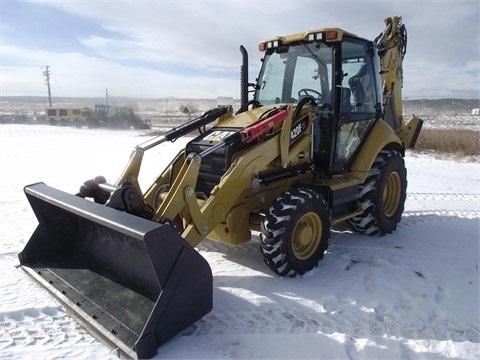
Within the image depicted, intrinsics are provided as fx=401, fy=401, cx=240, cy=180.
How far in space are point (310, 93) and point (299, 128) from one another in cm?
77

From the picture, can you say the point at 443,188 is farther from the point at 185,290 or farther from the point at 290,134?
the point at 185,290

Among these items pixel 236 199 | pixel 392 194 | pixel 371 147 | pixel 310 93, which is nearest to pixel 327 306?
pixel 236 199

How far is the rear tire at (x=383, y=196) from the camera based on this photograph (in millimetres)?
5238

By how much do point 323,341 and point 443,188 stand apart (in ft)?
22.9

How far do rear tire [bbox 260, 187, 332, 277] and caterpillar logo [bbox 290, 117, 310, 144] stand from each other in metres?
0.64

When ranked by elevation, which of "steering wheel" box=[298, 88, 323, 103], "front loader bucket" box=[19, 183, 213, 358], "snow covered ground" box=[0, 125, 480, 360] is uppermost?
"steering wheel" box=[298, 88, 323, 103]

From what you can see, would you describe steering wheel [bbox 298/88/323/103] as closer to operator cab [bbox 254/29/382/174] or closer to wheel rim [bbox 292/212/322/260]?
operator cab [bbox 254/29/382/174]

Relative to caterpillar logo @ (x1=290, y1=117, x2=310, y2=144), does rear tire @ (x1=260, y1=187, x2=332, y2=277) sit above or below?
below

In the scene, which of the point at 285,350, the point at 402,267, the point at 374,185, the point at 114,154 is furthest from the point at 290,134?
the point at 114,154

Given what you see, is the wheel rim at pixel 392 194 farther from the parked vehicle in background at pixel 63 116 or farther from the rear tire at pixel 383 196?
the parked vehicle in background at pixel 63 116

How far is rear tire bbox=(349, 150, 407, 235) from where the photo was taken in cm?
524

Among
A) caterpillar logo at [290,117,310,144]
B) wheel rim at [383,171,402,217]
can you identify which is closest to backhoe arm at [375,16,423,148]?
wheel rim at [383,171,402,217]

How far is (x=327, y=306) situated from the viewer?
11.7 ft

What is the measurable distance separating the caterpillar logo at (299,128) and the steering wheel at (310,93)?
54cm
